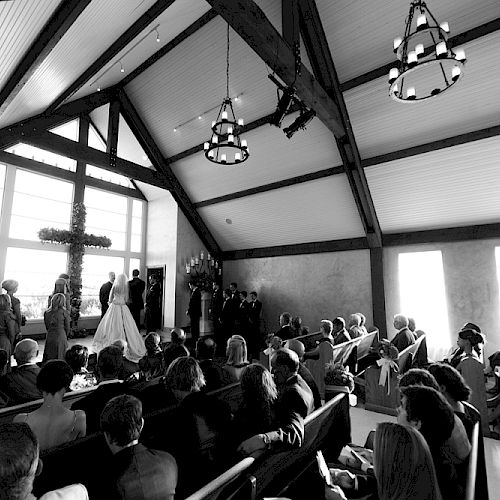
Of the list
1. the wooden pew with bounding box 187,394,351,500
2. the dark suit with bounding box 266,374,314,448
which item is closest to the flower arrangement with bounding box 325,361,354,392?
the wooden pew with bounding box 187,394,351,500

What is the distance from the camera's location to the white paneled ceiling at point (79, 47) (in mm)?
4199

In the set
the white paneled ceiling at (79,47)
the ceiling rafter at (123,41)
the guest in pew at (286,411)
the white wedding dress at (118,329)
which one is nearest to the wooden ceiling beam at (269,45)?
the ceiling rafter at (123,41)

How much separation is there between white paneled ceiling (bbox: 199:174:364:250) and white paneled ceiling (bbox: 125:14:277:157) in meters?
1.88

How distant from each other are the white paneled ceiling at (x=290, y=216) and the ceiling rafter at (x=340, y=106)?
32cm

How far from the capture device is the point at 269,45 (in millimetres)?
3666

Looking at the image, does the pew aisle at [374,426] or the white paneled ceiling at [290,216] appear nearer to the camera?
the pew aisle at [374,426]

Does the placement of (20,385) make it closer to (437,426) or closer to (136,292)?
(437,426)

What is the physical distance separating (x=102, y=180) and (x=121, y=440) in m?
8.73

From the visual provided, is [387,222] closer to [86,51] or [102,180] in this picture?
[86,51]

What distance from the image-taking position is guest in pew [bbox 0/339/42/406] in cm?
232

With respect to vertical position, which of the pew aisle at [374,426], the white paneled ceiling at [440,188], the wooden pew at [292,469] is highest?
the white paneled ceiling at [440,188]

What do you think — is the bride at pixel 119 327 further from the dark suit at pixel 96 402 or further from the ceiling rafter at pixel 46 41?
the dark suit at pixel 96 402

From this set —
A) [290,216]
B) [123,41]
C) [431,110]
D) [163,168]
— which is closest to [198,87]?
[123,41]

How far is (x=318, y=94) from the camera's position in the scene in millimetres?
4848
